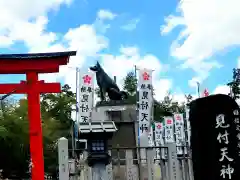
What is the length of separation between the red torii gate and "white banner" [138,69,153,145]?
271cm

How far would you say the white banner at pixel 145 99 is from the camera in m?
13.6

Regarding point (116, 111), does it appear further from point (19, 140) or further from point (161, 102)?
point (161, 102)

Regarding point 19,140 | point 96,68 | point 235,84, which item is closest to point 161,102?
point 235,84

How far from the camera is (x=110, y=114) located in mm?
15211

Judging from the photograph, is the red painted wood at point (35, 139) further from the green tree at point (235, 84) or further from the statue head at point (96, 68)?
the green tree at point (235, 84)

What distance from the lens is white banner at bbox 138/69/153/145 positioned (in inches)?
536

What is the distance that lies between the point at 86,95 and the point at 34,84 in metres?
2.42

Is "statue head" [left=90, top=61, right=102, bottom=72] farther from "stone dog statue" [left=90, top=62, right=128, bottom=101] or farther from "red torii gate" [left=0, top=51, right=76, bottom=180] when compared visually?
"red torii gate" [left=0, top=51, right=76, bottom=180]

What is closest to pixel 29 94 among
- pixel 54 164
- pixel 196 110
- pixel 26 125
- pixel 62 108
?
pixel 196 110

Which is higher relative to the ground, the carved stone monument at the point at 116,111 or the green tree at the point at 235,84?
the green tree at the point at 235,84

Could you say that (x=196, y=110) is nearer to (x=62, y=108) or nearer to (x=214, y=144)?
(x=214, y=144)

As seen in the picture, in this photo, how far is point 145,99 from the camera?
1400 centimetres

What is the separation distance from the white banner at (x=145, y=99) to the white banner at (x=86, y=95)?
192 cm

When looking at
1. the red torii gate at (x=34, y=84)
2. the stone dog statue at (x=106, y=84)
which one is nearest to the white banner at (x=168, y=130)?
the stone dog statue at (x=106, y=84)
